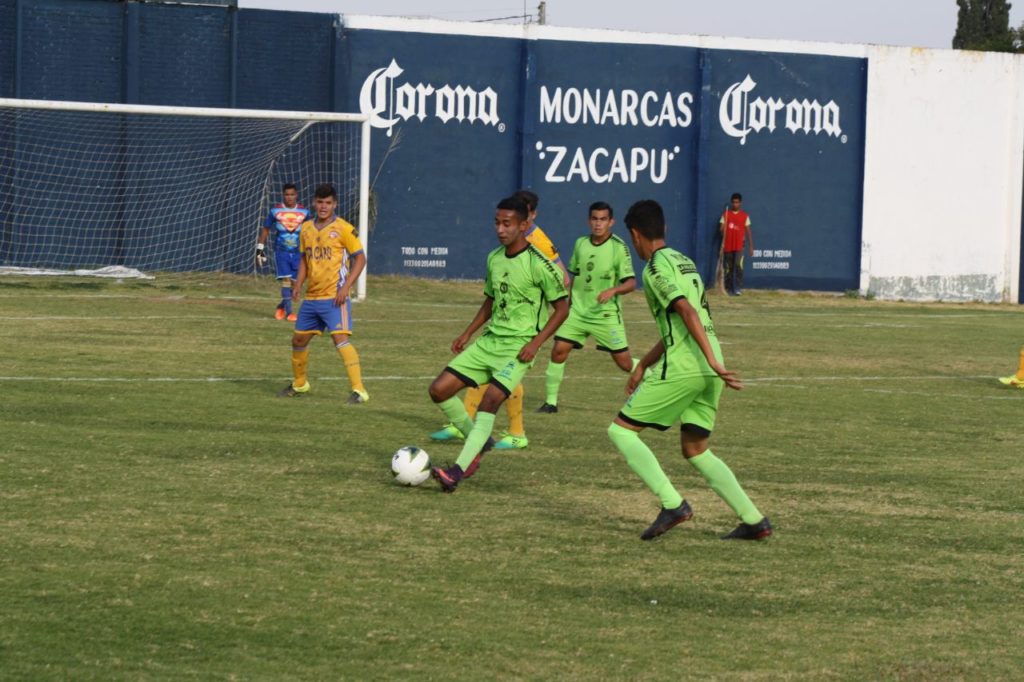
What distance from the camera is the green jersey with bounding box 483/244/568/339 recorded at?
11.0 metres

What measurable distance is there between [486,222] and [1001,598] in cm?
2454

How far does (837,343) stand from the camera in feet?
72.4

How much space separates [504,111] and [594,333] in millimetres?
→ 17583

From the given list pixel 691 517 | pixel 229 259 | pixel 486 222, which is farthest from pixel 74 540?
pixel 486 222

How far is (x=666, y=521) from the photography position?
341 inches

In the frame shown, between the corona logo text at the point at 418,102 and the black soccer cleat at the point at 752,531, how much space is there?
22668mm

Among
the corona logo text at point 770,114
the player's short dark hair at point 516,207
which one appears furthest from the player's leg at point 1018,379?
the corona logo text at point 770,114

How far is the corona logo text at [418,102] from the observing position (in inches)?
1206

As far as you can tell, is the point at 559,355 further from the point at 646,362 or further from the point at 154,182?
the point at 154,182

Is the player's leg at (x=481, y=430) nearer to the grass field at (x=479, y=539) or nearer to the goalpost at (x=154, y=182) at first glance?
the grass field at (x=479, y=539)

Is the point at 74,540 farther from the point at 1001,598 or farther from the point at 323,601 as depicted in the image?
the point at 1001,598

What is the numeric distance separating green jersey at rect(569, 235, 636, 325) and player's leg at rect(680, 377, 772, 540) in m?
5.86

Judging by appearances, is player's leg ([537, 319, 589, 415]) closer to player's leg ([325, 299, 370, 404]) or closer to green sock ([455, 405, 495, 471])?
player's leg ([325, 299, 370, 404])

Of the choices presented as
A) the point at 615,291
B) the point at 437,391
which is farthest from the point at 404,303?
the point at 437,391
